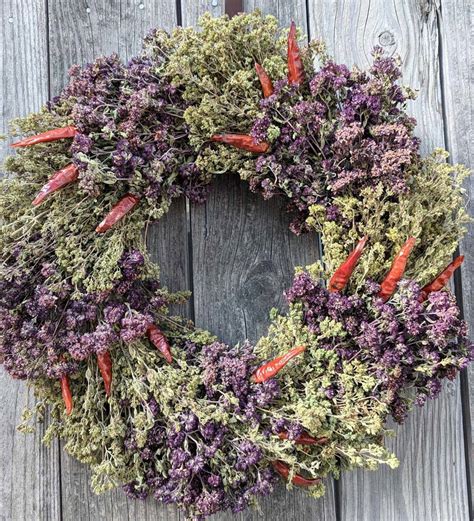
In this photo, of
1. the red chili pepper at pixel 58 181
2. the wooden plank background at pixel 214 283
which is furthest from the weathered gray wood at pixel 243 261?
the red chili pepper at pixel 58 181

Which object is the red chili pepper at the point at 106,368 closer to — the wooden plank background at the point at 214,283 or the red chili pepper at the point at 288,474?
the wooden plank background at the point at 214,283

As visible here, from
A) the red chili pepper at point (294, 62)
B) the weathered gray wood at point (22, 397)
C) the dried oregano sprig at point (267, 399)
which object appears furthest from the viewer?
the weathered gray wood at point (22, 397)

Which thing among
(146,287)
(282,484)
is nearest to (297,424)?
(282,484)

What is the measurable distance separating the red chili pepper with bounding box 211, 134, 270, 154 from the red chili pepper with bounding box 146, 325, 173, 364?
504 mm

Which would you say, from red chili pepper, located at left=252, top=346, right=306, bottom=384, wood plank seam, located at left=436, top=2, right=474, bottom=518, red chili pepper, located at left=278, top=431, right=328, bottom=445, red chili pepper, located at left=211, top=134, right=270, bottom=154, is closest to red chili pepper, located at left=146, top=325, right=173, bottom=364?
red chili pepper, located at left=252, top=346, right=306, bottom=384

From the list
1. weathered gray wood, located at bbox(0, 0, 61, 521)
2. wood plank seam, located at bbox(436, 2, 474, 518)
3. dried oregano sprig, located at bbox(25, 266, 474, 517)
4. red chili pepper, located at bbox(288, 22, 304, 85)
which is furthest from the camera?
wood plank seam, located at bbox(436, 2, 474, 518)

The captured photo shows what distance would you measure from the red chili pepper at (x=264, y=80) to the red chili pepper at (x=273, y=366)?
0.65 meters

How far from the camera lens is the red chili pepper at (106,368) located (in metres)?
1.45

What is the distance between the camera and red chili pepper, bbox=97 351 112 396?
1.45 meters

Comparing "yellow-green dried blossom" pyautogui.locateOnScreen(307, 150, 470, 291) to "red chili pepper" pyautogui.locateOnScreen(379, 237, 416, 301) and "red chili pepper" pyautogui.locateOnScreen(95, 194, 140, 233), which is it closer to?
"red chili pepper" pyautogui.locateOnScreen(379, 237, 416, 301)

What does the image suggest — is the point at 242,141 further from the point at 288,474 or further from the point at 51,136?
the point at 288,474

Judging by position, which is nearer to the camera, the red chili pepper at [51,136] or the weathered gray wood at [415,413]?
the red chili pepper at [51,136]

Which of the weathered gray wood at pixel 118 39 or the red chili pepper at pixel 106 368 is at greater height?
the weathered gray wood at pixel 118 39

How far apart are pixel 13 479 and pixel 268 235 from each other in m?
0.99
